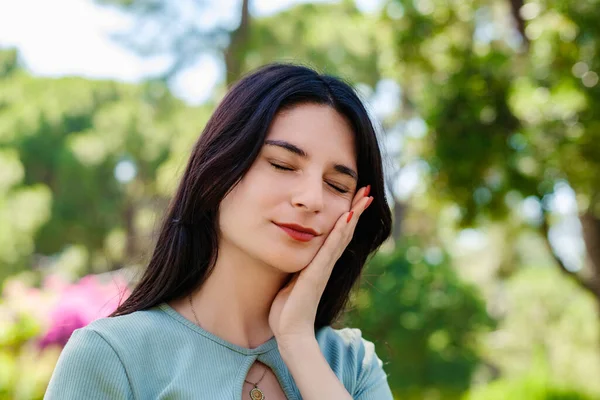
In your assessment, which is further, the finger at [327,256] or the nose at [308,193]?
the finger at [327,256]

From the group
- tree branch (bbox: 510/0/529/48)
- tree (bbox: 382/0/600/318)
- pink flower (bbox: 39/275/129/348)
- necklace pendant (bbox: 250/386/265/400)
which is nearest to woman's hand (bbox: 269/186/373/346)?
necklace pendant (bbox: 250/386/265/400)

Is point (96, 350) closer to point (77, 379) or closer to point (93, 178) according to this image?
point (77, 379)

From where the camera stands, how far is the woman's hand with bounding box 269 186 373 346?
5.43 ft

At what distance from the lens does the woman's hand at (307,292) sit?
1.65 meters

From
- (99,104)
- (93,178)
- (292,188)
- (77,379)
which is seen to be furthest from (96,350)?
(99,104)

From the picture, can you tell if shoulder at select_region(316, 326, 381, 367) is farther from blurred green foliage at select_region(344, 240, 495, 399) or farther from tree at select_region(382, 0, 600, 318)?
blurred green foliage at select_region(344, 240, 495, 399)

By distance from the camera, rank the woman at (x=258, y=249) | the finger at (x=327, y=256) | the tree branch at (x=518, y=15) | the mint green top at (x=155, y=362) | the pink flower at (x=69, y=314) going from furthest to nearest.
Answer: the tree branch at (x=518, y=15) < the pink flower at (x=69, y=314) < the finger at (x=327, y=256) < the woman at (x=258, y=249) < the mint green top at (x=155, y=362)

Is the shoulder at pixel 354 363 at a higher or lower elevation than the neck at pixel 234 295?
lower

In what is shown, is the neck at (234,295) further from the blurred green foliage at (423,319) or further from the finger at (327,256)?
the blurred green foliage at (423,319)

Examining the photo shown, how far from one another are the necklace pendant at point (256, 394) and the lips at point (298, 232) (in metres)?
0.33

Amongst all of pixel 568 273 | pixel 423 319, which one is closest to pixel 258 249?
pixel 568 273

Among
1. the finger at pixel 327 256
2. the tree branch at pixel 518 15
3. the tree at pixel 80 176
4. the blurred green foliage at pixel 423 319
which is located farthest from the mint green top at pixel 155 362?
the tree at pixel 80 176

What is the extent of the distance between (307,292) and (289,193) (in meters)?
0.24

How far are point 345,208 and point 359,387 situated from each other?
44 cm
